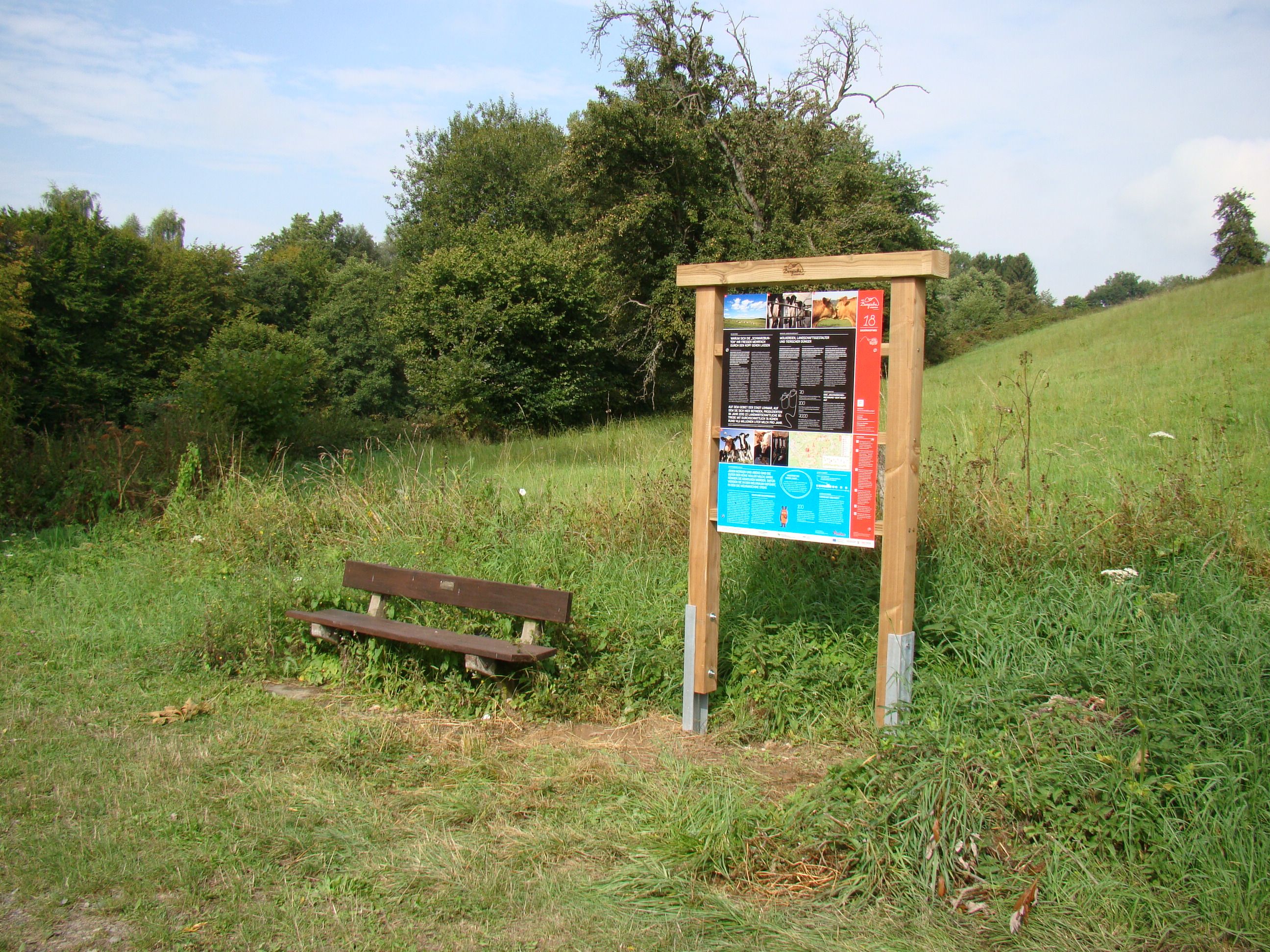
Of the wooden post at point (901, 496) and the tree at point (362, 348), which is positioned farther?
the tree at point (362, 348)

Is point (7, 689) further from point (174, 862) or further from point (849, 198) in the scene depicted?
point (849, 198)

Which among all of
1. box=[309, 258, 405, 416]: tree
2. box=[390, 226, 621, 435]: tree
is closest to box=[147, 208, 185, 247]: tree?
box=[309, 258, 405, 416]: tree

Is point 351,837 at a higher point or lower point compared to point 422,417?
lower

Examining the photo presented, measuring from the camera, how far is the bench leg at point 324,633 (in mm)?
5797

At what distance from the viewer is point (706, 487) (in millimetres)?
4504

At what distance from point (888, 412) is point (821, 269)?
732mm

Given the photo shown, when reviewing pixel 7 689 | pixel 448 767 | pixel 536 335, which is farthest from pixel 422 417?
pixel 448 767

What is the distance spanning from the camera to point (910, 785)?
3281 millimetres

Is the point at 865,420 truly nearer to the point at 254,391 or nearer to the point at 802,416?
the point at 802,416

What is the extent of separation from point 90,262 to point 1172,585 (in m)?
45.9

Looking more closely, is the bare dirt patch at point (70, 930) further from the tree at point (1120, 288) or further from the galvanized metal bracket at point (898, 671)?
the tree at point (1120, 288)

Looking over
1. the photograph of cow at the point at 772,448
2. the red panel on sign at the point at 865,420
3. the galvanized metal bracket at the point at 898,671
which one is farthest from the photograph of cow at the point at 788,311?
the galvanized metal bracket at the point at 898,671

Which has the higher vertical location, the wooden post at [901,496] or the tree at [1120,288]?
the tree at [1120,288]

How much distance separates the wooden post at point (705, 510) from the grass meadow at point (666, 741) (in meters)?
0.27
